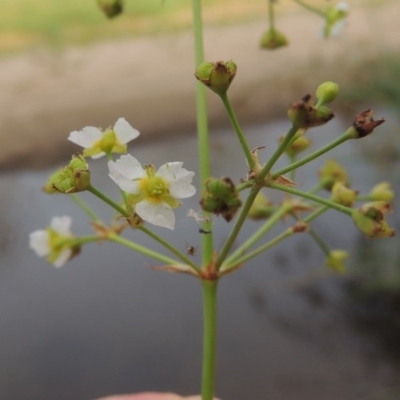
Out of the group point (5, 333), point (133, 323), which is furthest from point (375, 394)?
point (5, 333)

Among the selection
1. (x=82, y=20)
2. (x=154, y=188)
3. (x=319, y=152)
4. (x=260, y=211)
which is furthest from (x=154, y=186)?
(x=82, y=20)

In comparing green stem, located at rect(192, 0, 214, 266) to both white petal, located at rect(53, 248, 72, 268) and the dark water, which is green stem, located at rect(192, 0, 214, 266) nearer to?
white petal, located at rect(53, 248, 72, 268)

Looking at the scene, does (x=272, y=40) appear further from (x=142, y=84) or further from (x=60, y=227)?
(x=142, y=84)

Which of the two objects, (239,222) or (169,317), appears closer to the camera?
(239,222)

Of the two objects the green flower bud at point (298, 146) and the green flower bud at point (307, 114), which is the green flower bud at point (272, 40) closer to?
the green flower bud at point (298, 146)

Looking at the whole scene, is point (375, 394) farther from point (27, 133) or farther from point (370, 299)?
point (27, 133)
